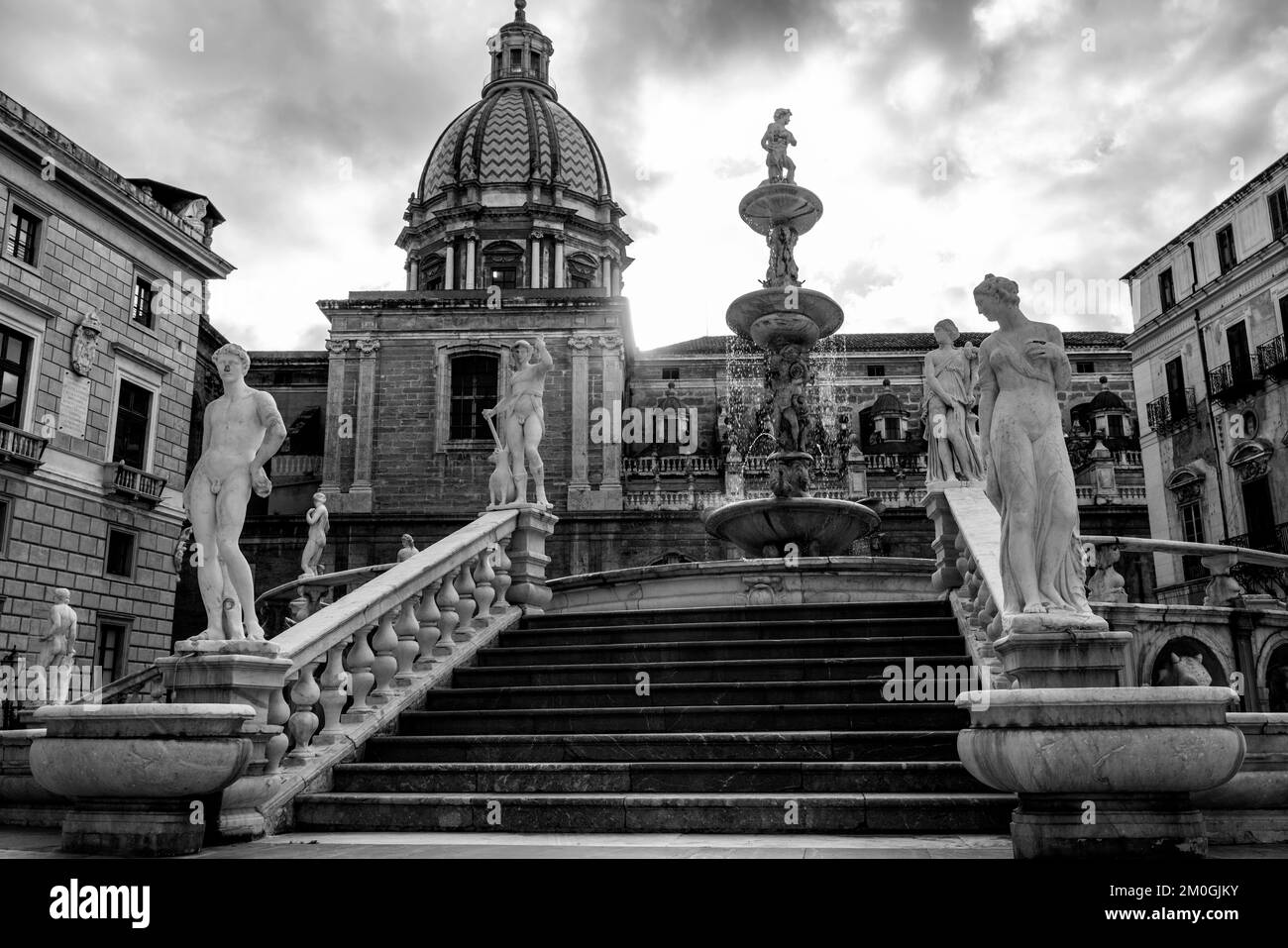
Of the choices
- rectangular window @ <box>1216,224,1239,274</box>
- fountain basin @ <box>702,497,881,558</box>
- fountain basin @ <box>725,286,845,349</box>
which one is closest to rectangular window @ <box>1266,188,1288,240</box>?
rectangular window @ <box>1216,224,1239,274</box>

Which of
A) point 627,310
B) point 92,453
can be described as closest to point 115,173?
point 92,453

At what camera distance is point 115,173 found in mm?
27141

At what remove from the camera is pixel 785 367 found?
1409cm

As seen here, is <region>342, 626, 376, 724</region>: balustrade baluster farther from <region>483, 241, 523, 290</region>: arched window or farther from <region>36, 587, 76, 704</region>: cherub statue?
<region>483, 241, 523, 290</region>: arched window

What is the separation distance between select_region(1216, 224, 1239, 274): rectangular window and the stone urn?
34.4 m

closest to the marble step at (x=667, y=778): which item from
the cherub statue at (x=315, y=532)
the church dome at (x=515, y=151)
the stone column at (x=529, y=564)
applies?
the stone column at (x=529, y=564)

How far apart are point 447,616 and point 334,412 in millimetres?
28957

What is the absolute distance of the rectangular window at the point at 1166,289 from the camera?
35812 millimetres

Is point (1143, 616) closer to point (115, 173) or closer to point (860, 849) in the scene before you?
point (860, 849)

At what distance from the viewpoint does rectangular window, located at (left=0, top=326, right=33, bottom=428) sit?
23.9m

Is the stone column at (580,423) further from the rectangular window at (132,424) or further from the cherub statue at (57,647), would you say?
the cherub statue at (57,647)

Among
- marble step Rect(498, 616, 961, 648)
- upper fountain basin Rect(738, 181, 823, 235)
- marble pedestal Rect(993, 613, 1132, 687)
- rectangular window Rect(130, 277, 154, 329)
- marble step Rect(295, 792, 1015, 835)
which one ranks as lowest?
marble step Rect(295, 792, 1015, 835)

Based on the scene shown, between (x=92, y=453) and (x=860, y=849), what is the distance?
2514cm

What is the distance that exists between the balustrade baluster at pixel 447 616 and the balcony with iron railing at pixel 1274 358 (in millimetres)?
28166
